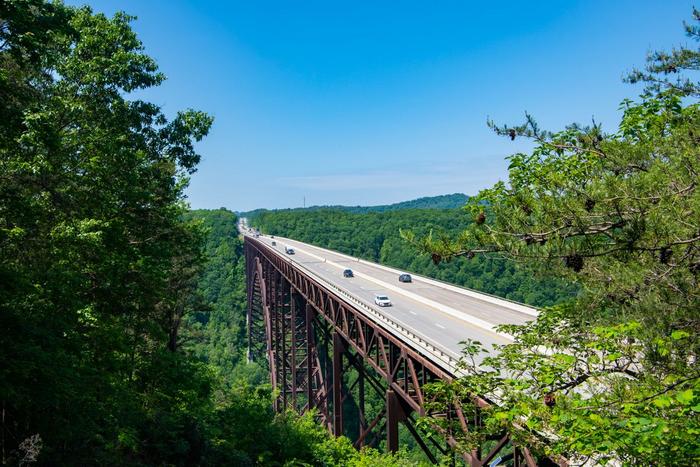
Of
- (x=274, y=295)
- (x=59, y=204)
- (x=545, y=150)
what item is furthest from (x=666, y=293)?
(x=274, y=295)

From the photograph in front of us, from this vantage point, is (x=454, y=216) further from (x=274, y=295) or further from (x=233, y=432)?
(x=233, y=432)

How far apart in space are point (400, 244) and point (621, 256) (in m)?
86.2

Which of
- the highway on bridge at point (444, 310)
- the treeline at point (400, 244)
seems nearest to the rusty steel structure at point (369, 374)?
the highway on bridge at point (444, 310)

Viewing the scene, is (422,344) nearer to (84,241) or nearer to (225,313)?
(84,241)

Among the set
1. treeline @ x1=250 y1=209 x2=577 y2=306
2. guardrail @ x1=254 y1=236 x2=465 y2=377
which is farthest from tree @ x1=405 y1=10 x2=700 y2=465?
treeline @ x1=250 y1=209 x2=577 y2=306

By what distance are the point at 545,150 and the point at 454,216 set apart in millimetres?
114856

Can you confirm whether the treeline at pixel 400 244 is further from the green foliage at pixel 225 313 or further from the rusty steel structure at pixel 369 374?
the green foliage at pixel 225 313

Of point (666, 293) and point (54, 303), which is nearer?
point (666, 293)

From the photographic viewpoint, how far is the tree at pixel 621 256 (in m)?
4.53

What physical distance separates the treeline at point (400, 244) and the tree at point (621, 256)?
45562 mm

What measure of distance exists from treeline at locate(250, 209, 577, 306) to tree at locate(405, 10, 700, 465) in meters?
45.6

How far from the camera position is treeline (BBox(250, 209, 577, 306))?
6531 centimetres

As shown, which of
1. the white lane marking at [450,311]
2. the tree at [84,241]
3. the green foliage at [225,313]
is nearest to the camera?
the tree at [84,241]

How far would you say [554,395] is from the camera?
17.4 ft
